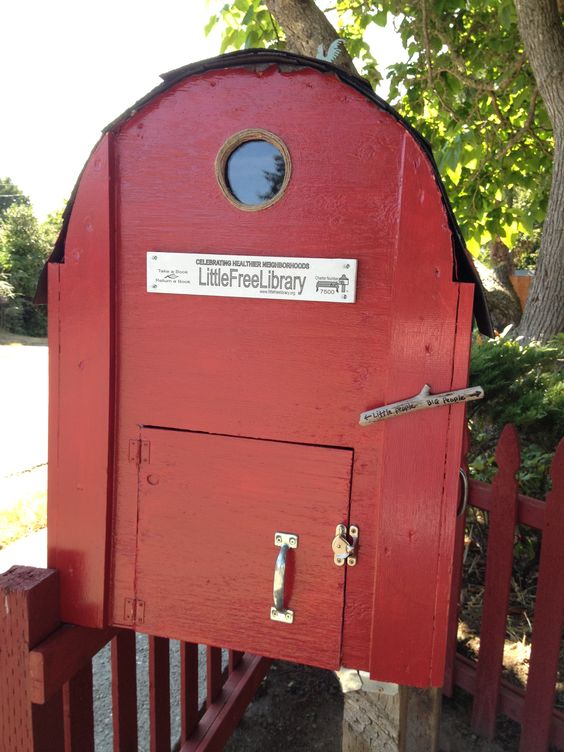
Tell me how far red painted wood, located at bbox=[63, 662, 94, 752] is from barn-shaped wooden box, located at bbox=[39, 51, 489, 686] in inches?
11.1

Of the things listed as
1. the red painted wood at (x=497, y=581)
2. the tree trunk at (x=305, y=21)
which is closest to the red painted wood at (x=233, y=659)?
the red painted wood at (x=497, y=581)

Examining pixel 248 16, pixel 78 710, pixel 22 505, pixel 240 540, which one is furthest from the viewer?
pixel 22 505

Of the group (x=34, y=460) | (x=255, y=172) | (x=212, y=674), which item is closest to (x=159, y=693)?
(x=212, y=674)

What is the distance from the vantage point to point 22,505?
442 cm

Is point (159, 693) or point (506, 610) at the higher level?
point (506, 610)

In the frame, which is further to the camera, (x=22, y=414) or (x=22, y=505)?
(x=22, y=414)

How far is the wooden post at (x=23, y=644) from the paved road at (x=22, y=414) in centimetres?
471

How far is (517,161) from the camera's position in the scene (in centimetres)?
467

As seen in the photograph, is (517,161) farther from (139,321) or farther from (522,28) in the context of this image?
(139,321)

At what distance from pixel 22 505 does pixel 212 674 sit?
9.51ft

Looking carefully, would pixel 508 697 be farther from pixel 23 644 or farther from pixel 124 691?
pixel 23 644

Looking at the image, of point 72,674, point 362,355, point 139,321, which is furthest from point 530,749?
point 139,321

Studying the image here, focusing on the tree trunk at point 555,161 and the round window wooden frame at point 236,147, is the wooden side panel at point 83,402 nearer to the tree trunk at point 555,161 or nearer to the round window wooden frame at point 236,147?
the round window wooden frame at point 236,147

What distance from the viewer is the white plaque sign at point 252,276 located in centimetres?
103
